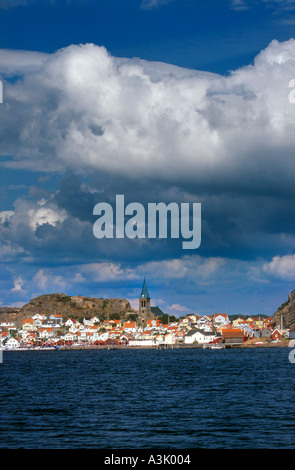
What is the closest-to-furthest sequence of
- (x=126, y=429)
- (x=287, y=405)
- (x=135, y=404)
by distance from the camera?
(x=126, y=429) → (x=287, y=405) → (x=135, y=404)

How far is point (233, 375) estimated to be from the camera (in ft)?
264

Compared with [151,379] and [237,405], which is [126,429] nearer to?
[237,405]

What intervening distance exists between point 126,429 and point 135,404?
1264 centimetres

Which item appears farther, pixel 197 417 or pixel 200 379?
pixel 200 379

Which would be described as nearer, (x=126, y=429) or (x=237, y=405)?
(x=126, y=429)

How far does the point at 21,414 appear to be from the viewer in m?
43.5
